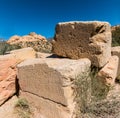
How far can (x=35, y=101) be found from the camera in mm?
5164

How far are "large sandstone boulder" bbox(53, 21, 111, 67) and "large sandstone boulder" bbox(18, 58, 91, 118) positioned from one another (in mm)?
452

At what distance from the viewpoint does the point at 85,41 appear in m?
5.81

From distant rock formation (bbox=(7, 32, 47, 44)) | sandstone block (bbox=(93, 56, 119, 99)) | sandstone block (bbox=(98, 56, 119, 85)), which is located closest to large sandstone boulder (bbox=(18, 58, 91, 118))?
sandstone block (bbox=(93, 56, 119, 99))

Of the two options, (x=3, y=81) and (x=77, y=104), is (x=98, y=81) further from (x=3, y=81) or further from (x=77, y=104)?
(x=3, y=81)

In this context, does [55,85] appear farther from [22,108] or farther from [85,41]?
[85,41]

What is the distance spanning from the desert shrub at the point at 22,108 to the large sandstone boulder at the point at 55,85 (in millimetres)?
132

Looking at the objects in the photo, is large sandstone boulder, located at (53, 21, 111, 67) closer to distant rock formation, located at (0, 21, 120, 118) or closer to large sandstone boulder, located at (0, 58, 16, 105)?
distant rock formation, located at (0, 21, 120, 118)

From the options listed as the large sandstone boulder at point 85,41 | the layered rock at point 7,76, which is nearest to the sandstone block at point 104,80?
the large sandstone boulder at point 85,41

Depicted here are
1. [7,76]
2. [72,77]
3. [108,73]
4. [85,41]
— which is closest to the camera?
[72,77]

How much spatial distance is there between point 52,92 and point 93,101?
3.12 feet

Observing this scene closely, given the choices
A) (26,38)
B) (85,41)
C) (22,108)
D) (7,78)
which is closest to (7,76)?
(7,78)

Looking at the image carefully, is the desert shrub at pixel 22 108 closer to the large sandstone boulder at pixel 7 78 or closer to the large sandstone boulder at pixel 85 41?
the large sandstone boulder at pixel 7 78

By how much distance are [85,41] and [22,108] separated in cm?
200

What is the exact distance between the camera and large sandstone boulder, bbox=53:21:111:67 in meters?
5.71
